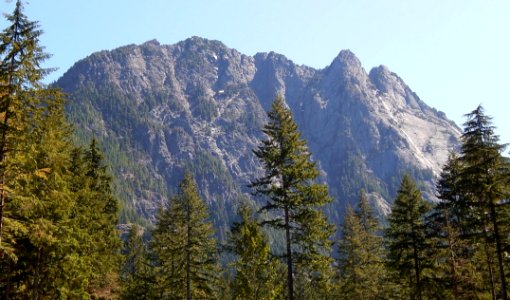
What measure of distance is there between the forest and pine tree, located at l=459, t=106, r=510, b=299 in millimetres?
67

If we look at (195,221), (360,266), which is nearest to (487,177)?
(360,266)

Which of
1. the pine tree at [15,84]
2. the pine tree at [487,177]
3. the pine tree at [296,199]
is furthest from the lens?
the pine tree at [487,177]

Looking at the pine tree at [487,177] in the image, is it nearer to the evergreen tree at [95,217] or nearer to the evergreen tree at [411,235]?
the evergreen tree at [411,235]

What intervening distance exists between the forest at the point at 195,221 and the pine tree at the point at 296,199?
0.21 feet

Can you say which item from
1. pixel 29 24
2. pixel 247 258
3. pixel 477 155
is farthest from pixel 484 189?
pixel 29 24

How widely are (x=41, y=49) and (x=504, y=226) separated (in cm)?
2557

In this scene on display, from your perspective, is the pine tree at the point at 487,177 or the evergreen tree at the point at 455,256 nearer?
the pine tree at the point at 487,177

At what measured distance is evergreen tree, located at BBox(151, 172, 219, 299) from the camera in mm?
37406

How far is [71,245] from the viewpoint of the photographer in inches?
949

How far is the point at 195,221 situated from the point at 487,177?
22188 mm

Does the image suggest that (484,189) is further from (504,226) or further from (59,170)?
(59,170)

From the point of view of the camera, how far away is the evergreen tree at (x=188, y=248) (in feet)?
123

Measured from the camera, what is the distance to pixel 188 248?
37.1 metres

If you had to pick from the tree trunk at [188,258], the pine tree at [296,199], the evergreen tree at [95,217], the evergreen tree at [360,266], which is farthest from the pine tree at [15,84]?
the evergreen tree at [360,266]
